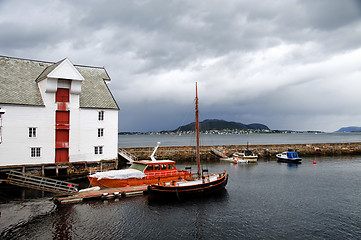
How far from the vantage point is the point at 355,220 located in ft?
74.3

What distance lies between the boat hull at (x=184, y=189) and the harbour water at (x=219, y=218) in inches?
39.2

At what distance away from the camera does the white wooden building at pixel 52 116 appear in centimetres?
3491

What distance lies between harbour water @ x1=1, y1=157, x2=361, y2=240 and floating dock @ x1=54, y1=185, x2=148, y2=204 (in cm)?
77

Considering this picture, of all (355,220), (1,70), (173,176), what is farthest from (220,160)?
(1,70)

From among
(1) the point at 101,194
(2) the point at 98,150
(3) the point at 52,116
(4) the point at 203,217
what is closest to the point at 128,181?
(1) the point at 101,194

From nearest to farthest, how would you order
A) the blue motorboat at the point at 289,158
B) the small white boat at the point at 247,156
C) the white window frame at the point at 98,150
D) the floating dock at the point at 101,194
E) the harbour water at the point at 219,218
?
the harbour water at the point at 219,218
the floating dock at the point at 101,194
the white window frame at the point at 98,150
the blue motorboat at the point at 289,158
the small white boat at the point at 247,156

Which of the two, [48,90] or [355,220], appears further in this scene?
[48,90]

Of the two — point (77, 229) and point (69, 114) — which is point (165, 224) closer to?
point (77, 229)

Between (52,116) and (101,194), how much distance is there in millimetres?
16521

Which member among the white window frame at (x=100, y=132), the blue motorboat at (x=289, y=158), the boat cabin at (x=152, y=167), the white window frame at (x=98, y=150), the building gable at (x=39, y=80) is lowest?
the blue motorboat at (x=289, y=158)

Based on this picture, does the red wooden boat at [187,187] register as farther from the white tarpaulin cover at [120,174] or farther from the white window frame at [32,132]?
the white window frame at [32,132]

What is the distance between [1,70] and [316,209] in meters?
44.5

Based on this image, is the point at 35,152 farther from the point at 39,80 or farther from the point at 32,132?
the point at 39,80

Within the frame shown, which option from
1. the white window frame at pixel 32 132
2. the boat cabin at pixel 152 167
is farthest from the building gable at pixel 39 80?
the boat cabin at pixel 152 167
